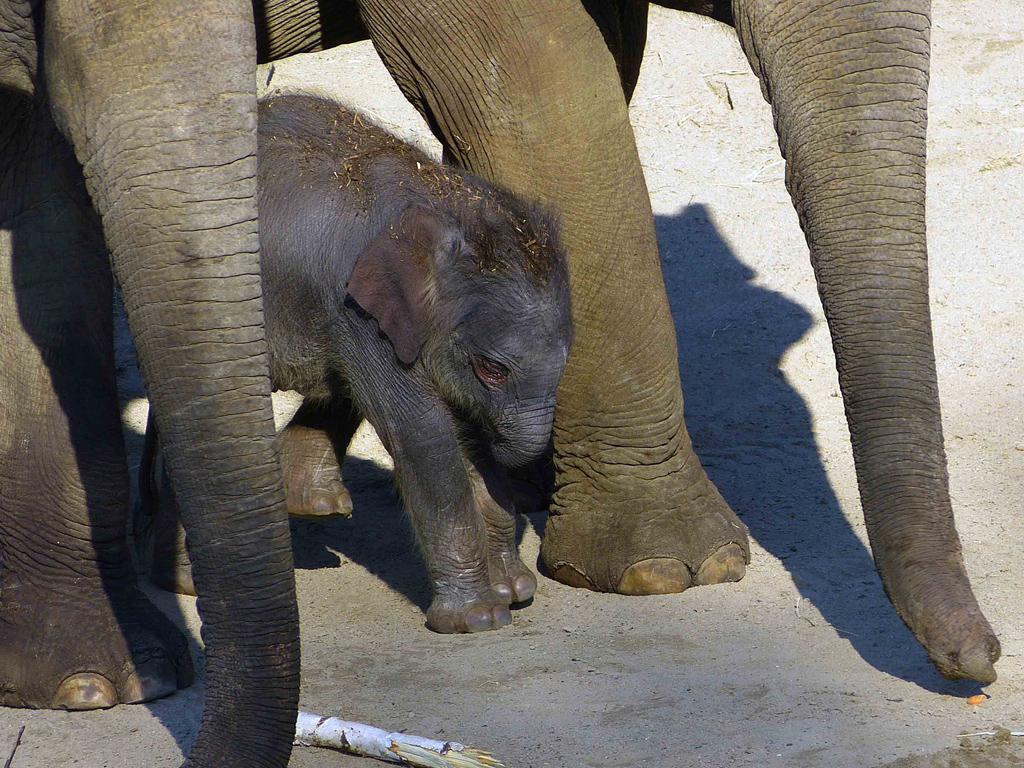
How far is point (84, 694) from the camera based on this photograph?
3549 millimetres

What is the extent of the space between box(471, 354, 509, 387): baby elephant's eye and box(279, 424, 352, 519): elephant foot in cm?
79

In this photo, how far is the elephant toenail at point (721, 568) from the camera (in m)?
4.22

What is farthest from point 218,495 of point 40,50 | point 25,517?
point 25,517

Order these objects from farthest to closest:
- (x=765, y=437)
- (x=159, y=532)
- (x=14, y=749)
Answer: (x=765, y=437) < (x=159, y=532) < (x=14, y=749)

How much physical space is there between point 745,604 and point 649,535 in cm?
34

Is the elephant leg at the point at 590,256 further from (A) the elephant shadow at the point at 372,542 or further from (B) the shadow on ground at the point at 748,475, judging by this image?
(A) the elephant shadow at the point at 372,542

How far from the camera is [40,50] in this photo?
263cm

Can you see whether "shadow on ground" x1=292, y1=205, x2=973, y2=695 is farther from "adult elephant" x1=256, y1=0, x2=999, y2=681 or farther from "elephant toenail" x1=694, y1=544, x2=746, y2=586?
"adult elephant" x1=256, y1=0, x2=999, y2=681

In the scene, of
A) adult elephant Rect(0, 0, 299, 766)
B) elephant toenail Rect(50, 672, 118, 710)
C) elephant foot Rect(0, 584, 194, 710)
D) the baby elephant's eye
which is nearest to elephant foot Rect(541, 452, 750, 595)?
the baby elephant's eye

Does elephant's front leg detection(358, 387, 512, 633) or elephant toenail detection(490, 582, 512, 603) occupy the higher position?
elephant's front leg detection(358, 387, 512, 633)

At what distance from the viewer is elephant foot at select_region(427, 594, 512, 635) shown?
4012 mm

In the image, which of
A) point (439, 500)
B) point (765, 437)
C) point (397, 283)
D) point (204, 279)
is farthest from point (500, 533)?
point (204, 279)

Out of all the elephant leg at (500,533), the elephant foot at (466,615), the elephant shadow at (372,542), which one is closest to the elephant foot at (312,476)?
the elephant shadow at (372,542)

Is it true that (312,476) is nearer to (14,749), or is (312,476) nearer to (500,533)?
(500,533)
